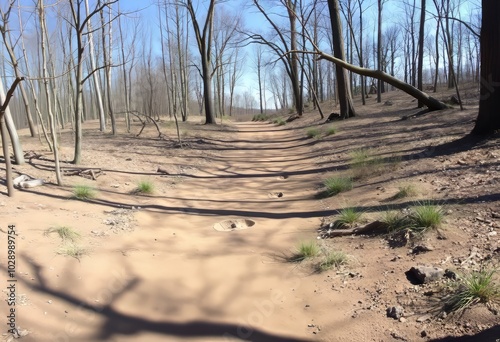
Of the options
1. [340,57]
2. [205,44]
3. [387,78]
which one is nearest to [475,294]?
[387,78]

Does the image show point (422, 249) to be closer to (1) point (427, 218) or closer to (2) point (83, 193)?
(1) point (427, 218)

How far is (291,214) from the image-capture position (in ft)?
20.3

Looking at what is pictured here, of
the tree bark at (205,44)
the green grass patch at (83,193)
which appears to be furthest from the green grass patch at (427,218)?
the tree bark at (205,44)

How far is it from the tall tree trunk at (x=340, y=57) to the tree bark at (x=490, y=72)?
8850 mm

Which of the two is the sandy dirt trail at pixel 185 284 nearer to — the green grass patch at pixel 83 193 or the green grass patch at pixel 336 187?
the green grass patch at pixel 83 193

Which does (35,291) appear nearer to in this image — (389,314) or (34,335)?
(34,335)

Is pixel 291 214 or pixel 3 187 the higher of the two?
pixel 3 187

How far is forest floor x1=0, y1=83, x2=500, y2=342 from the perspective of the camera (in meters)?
3.24

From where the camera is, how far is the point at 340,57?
15617mm

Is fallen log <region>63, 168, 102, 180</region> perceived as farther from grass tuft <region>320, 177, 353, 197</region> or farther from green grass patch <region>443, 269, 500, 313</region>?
green grass patch <region>443, 269, 500, 313</region>

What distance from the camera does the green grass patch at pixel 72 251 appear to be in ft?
13.9

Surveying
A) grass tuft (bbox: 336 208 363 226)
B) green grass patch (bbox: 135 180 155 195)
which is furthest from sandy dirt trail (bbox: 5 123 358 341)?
green grass patch (bbox: 135 180 155 195)

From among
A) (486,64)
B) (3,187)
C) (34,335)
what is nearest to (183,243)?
(34,335)

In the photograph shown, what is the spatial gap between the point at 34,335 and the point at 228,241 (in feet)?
8.67
